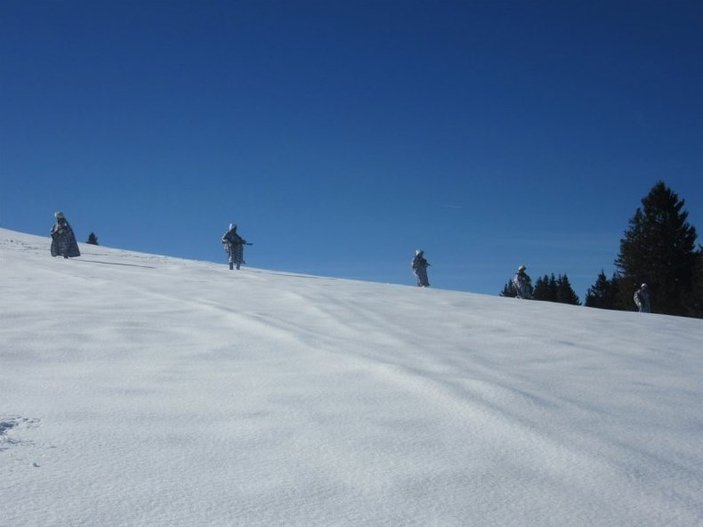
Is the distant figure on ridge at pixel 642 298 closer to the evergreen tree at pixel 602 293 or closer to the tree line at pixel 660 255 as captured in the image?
the tree line at pixel 660 255

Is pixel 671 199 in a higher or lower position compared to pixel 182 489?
higher

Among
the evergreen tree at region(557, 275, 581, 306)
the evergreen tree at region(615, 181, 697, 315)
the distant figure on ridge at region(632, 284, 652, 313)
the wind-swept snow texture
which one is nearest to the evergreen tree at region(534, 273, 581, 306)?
the evergreen tree at region(557, 275, 581, 306)

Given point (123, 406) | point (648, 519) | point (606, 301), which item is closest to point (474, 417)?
point (648, 519)

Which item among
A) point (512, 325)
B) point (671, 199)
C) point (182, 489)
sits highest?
point (671, 199)

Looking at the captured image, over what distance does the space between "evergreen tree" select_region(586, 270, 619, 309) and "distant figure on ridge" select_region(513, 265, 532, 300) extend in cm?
4015

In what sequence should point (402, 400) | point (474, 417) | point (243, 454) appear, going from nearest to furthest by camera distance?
point (243, 454), point (474, 417), point (402, 400)

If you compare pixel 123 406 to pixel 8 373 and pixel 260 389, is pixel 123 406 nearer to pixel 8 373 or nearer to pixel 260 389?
pixel 260 389

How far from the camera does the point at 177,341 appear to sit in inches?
247

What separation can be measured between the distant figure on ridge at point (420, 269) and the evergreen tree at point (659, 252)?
25310 mm

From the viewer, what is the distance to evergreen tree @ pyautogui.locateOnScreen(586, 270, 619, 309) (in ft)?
199

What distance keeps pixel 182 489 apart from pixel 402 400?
71.2 inches

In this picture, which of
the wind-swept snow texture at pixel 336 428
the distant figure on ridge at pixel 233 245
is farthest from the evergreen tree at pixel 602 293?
the wind-swept snow texture at pixel 336 428

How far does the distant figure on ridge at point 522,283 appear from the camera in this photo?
76.7 feet

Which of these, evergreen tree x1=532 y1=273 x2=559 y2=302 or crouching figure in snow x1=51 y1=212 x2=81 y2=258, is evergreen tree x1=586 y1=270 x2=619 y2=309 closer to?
evergreen tree x1=532 y1=273 x2=559 y2=302
